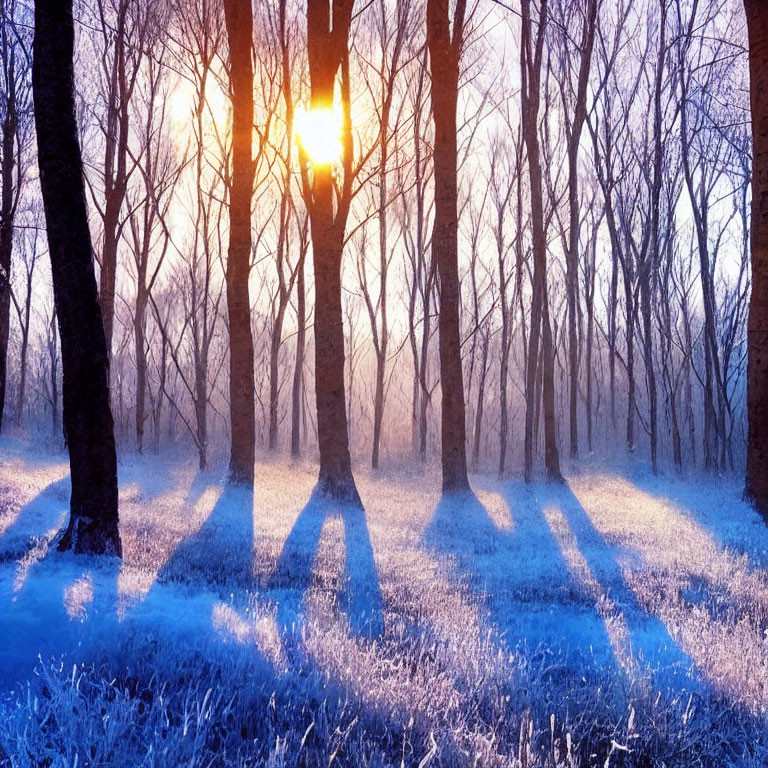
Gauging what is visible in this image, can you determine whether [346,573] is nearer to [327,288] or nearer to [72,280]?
[72,280]

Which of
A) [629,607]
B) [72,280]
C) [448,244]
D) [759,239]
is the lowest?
[629,607]

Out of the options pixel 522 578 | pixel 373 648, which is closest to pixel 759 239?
pixel 522 578

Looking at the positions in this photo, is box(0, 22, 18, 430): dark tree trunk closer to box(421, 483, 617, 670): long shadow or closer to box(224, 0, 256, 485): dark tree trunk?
box(224, 0, 256, 485): dark tree trunk

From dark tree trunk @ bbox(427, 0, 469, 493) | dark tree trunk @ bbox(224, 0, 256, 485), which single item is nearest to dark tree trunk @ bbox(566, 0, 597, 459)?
dark tree trunk @ bbox(427, 0, 469, 493)

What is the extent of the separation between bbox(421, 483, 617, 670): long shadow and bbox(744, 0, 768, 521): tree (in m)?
3.34

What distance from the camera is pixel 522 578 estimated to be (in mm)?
5359

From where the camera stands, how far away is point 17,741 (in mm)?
1839

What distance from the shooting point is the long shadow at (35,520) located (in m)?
4.71

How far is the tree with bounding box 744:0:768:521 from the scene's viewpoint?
793cm

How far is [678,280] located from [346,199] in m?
17.4

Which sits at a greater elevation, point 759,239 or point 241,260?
point 241,260

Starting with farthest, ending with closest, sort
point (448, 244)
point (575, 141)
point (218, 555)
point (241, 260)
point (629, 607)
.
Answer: point (575, 141) < point (448, 244) < point (241, 260) < point (218, 555) < point (629, 607)

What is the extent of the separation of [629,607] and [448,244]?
7171 millimetres

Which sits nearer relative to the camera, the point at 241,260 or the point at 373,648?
the point at 373,648
